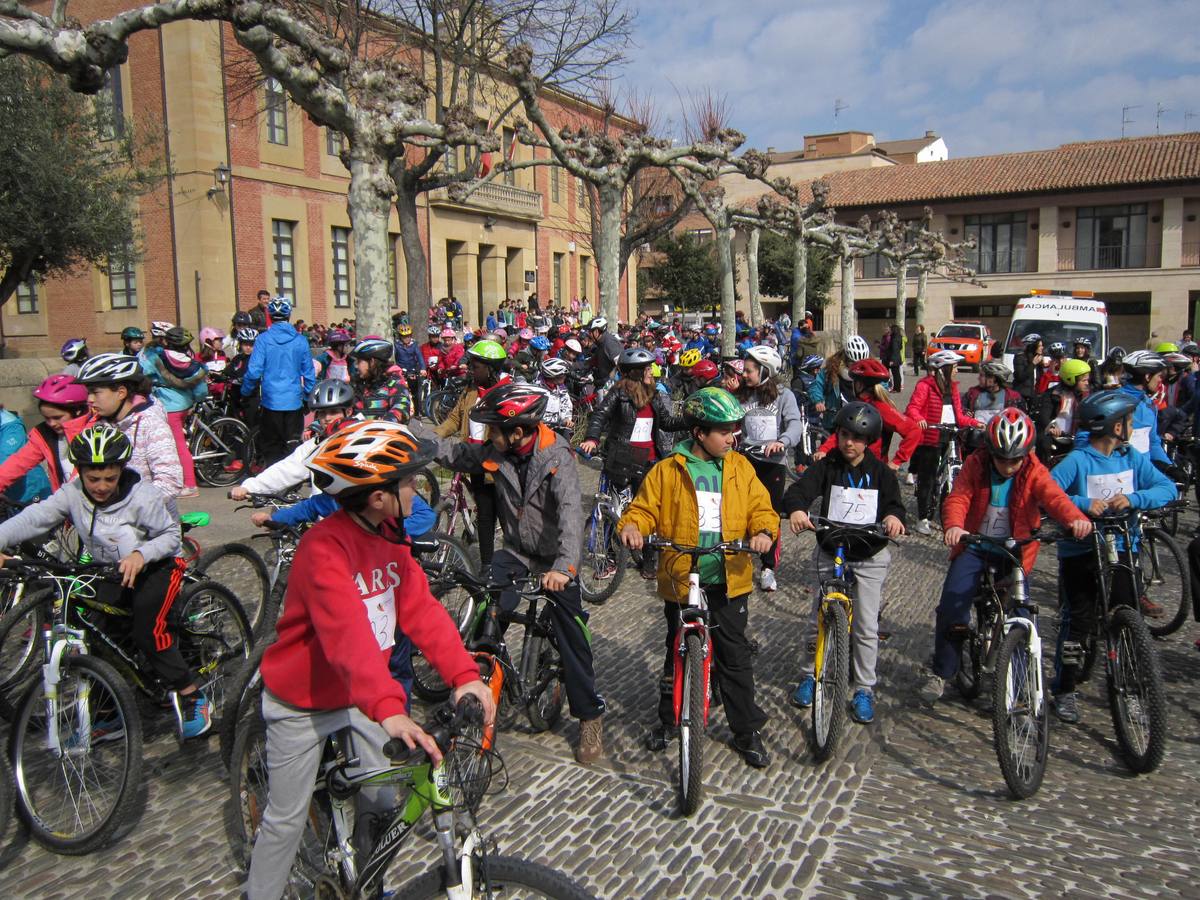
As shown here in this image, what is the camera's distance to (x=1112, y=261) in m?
46.3

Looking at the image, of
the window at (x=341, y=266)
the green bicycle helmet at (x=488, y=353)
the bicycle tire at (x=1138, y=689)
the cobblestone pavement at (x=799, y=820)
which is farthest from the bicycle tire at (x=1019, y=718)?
the window at (x=341, y=266)

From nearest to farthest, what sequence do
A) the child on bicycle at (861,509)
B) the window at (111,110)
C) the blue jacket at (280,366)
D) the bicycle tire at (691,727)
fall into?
1. the bicycle tire at (691,727)
2. the child on bicycle at (861,509)
3. the blue jacket at (280,366)
4. the window at (111,110)

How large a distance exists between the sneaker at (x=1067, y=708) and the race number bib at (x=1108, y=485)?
118 cm

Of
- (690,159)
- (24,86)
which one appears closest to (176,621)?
(690,159)

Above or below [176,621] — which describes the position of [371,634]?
above

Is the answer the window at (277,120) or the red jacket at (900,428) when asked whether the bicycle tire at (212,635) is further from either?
the window at (277,120)

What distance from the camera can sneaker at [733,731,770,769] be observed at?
4.55 meters

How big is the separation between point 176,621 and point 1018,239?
51.5 meters

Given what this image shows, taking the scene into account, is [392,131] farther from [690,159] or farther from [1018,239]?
[1018,239]

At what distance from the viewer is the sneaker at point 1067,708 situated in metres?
5.16

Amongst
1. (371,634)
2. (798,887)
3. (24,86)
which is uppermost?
(24,86)

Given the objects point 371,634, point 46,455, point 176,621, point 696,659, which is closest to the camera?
point 371,634

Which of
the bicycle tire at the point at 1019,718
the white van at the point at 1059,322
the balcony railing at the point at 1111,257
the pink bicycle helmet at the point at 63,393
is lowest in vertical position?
the bicycle tire at the point at 1019,718

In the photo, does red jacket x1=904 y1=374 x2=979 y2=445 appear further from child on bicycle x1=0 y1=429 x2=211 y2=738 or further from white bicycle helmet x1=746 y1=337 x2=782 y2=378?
child on bicycle x1=0 y1=429 x2=211 y2=738
